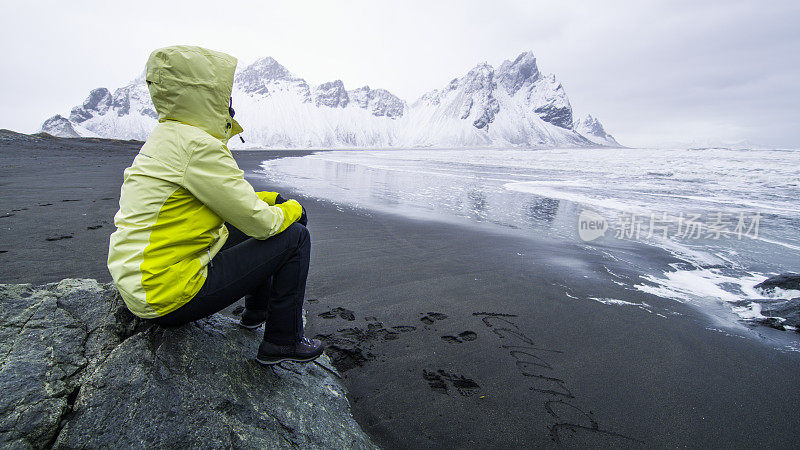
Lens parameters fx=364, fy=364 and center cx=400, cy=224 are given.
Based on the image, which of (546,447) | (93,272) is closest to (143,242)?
(546,447)

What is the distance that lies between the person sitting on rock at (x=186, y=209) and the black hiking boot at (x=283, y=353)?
46 cm

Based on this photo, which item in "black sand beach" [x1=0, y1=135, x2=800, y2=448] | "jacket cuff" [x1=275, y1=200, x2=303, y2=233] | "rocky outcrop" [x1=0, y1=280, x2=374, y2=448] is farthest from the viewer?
"black sand beach" [x1=0, y1=135, x2=800, y2=448]

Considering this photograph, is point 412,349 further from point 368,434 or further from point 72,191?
point 72,191

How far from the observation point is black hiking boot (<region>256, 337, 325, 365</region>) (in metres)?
2.52

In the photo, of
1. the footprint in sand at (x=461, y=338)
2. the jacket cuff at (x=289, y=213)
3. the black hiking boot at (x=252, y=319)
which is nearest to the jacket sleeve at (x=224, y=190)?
the jacket cuff at (x=289, y=213)

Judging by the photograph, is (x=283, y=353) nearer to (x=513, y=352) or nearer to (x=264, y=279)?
(x=264, y=279)

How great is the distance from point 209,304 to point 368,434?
55.2 inches

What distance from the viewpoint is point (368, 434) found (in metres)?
2.55

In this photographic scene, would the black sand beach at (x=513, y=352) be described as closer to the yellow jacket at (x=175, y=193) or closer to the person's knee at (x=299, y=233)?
the person's knee at (x=299, y=233)

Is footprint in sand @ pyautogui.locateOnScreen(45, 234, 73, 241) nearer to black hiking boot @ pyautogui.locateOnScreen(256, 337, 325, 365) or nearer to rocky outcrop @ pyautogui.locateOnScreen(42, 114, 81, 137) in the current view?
black hiking boot @ pyautogui.locateOnScreen(256, 337, 325, 365)

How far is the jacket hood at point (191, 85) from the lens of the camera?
2.01 metres

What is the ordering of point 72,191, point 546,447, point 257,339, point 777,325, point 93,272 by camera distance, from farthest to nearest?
point 72,191 < point 93,272 < point 777,325 < point 257,339 < point 546,447

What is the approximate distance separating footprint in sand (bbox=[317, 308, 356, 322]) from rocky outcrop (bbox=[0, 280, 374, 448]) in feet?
4.48

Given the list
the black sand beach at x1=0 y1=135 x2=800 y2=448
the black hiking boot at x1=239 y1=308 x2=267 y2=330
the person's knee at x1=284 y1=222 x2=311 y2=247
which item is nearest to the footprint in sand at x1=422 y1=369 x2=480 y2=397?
the black sand beach at x1=0 y1=135 x2=800 y2=448
